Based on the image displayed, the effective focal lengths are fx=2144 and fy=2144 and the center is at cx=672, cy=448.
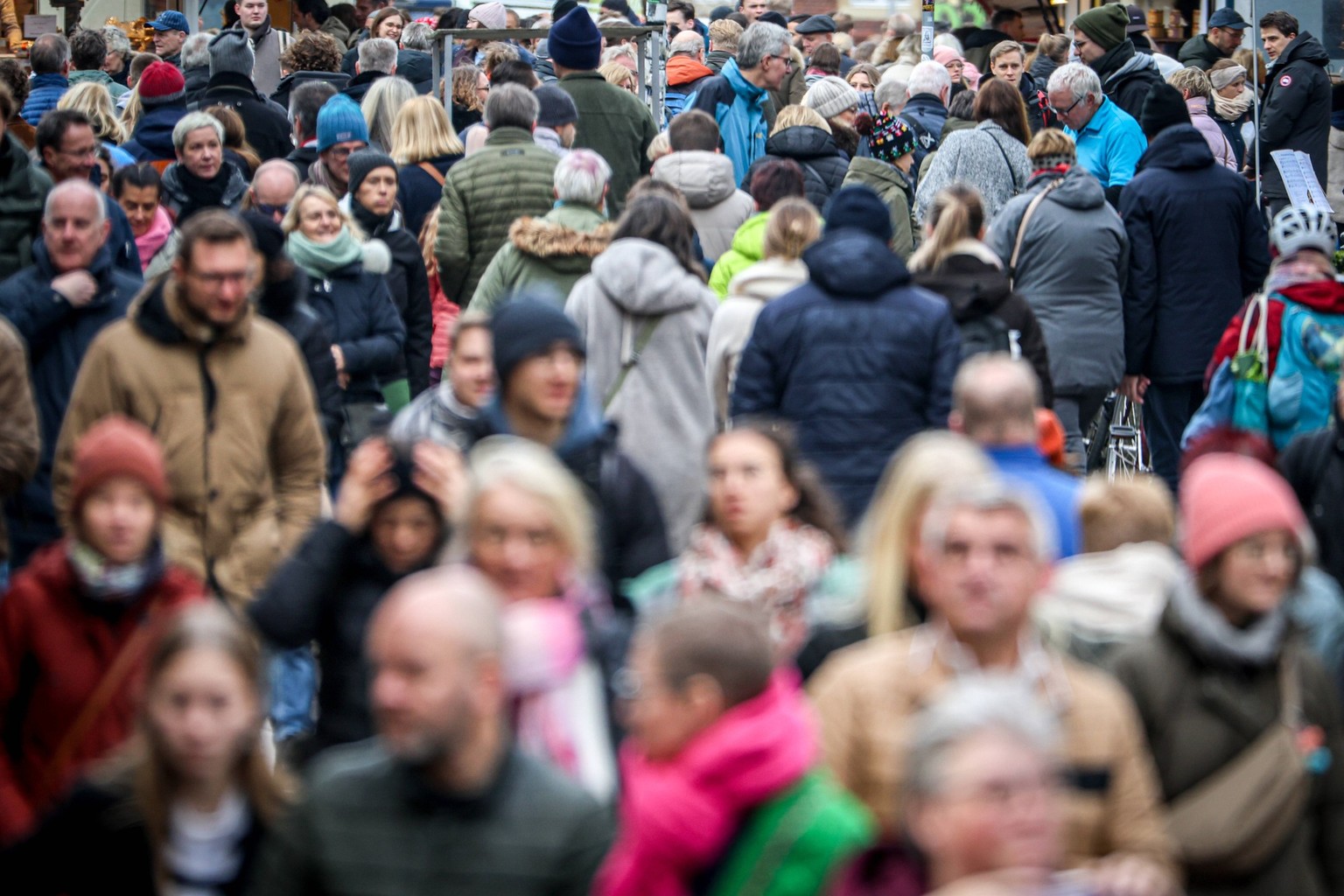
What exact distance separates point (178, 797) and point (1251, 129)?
13.6 meters

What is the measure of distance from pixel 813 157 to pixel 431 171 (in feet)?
6.85

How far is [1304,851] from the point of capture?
4500mm

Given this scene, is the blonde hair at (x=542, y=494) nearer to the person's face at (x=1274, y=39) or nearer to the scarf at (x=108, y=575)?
the scarf at (x=108, y=575)

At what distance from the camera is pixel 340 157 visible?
10906 millimetres

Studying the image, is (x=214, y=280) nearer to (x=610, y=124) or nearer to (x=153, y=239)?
(x=153, y=239)

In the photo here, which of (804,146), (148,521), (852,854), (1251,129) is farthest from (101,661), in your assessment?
(1251,129)

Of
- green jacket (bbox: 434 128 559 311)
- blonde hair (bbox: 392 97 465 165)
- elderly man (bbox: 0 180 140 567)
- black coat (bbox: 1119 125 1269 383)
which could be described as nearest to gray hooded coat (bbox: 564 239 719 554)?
elderly man (bbox: 0 180 140 567)

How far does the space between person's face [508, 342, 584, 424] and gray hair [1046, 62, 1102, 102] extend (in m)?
8.17

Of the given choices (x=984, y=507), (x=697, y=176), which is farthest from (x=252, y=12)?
(x=984, y=507)

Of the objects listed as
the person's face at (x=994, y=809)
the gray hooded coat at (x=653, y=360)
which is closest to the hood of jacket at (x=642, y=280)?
the gray hooded coat at (x=653, y=360)

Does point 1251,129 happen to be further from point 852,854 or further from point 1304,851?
point 852,854

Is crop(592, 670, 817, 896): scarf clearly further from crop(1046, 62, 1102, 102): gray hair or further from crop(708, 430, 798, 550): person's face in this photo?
crop(1046, 62, 1102, 102): gray hair

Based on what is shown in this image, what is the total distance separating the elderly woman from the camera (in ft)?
34.7

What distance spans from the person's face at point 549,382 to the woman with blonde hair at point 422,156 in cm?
598
